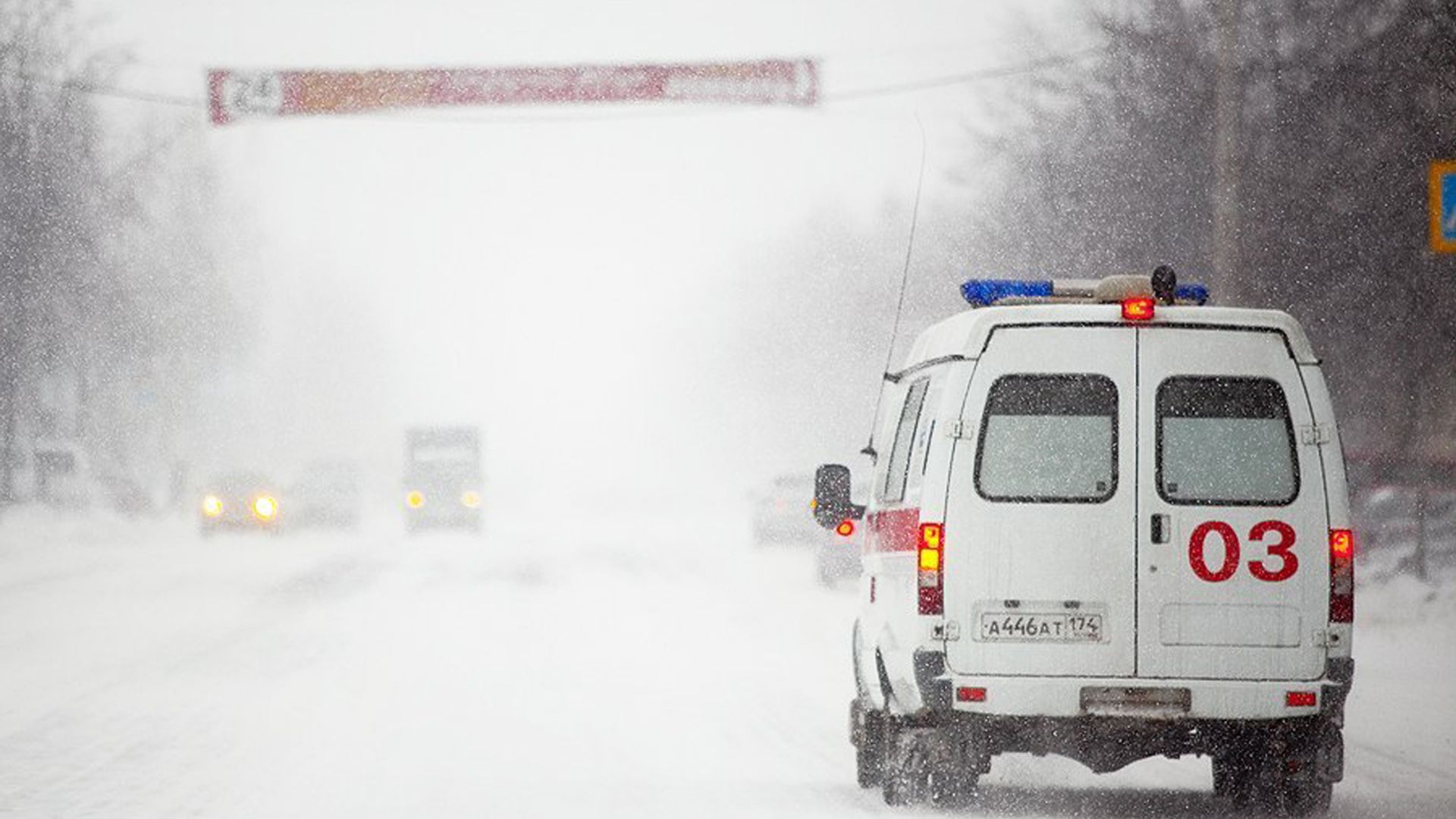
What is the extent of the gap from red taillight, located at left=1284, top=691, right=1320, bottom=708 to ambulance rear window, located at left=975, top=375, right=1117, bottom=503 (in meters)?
1.09

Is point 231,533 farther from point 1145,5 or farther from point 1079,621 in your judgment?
point 1079,621

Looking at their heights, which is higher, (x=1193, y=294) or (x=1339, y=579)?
(x=1193, y=294)

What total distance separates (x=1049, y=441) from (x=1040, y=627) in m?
0.78

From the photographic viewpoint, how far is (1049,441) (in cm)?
995

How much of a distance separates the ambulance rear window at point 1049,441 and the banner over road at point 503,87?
3687 cm

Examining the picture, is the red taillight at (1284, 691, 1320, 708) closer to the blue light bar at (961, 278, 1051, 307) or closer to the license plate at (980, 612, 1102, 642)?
the license plate at (980, 612, 1102, 642)

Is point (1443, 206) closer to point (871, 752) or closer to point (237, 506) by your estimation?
point (871, 752)

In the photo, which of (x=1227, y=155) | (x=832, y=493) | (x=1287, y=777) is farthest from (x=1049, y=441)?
(x=1227, y=155)

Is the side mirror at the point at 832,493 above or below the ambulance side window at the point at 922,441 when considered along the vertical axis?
below

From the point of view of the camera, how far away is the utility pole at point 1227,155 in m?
20.3

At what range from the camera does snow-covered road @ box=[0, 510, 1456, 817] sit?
11172 millimetres

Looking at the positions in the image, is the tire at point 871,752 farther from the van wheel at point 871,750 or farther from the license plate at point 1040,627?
the license plate at point 1040,627

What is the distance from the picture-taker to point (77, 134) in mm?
52875

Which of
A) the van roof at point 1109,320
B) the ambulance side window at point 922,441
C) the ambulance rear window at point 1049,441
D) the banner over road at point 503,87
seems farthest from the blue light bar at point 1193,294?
the banner over road at point 503,87
